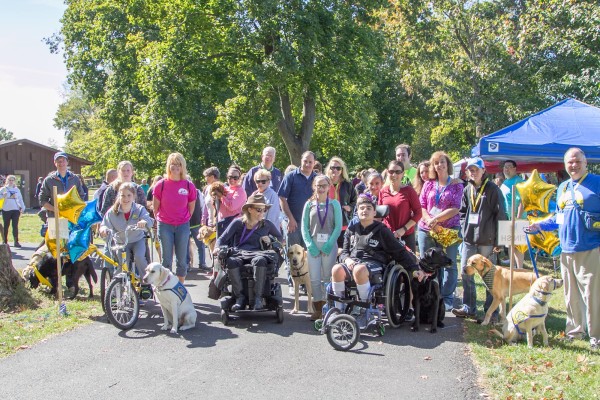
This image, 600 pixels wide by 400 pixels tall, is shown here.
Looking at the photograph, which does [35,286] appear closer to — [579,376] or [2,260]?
[2,260]

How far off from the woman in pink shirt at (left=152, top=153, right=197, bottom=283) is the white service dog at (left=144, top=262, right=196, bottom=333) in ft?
4.11

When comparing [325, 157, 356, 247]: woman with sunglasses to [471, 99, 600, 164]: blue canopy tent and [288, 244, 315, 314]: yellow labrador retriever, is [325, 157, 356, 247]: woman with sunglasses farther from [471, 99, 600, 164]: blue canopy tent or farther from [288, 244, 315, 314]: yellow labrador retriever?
[471, 99, 600, 164]: blue canopy tent

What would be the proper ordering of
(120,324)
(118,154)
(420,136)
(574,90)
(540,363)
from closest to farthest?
(540,363), (120,324), (574,90), (118,154), (420,136)

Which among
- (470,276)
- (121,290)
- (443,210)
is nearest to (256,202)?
(121,290)

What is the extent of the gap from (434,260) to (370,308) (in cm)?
94

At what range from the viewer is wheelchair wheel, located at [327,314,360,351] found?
5.70m

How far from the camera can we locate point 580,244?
229 inches

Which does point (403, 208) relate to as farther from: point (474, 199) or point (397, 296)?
point (397, 296)

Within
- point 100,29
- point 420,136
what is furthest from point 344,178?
point 420,136

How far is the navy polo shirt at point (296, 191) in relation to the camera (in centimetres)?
802

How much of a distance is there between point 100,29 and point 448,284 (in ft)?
78.1

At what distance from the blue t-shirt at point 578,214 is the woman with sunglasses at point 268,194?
370 cm

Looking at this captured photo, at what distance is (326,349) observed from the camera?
5801mm

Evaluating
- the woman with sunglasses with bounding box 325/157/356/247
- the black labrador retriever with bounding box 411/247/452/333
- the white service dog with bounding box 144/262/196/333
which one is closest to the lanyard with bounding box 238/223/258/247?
the white service dog with bounding box 144/262/196/333
